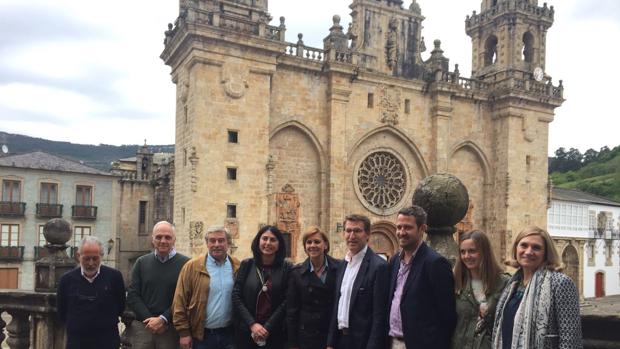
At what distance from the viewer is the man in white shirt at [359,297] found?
14.7 feet

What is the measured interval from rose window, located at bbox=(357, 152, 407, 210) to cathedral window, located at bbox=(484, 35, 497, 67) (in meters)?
10.3

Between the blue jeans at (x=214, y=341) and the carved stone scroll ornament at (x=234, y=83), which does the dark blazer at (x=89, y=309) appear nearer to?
the blue jeans at (x=214, y=341)

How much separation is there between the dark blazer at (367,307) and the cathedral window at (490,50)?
30490 millimetres

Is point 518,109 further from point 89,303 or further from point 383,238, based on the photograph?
point 89,303

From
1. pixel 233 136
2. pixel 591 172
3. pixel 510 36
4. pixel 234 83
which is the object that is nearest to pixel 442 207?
pixel 233 136

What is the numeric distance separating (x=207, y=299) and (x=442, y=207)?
244 cm

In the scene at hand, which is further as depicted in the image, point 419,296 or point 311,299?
point 311,299

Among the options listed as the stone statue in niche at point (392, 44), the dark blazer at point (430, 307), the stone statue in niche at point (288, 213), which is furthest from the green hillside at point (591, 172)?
the dark blazer at point (430, 307)

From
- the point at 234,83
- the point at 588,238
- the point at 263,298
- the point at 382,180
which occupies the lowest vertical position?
the point at 588,238

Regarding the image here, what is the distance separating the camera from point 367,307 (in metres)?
4.68

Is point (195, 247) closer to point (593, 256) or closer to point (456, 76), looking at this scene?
point (456, 76)

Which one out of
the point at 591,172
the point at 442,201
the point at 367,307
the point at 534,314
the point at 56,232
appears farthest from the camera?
the point at 591,172

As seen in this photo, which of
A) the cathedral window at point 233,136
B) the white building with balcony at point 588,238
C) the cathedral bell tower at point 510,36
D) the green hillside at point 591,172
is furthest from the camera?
the green hillside at point 591,172

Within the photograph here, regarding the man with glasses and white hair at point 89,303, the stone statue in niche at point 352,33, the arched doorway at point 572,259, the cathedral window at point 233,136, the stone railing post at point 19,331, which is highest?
the stone statue in niche at point 352,33
